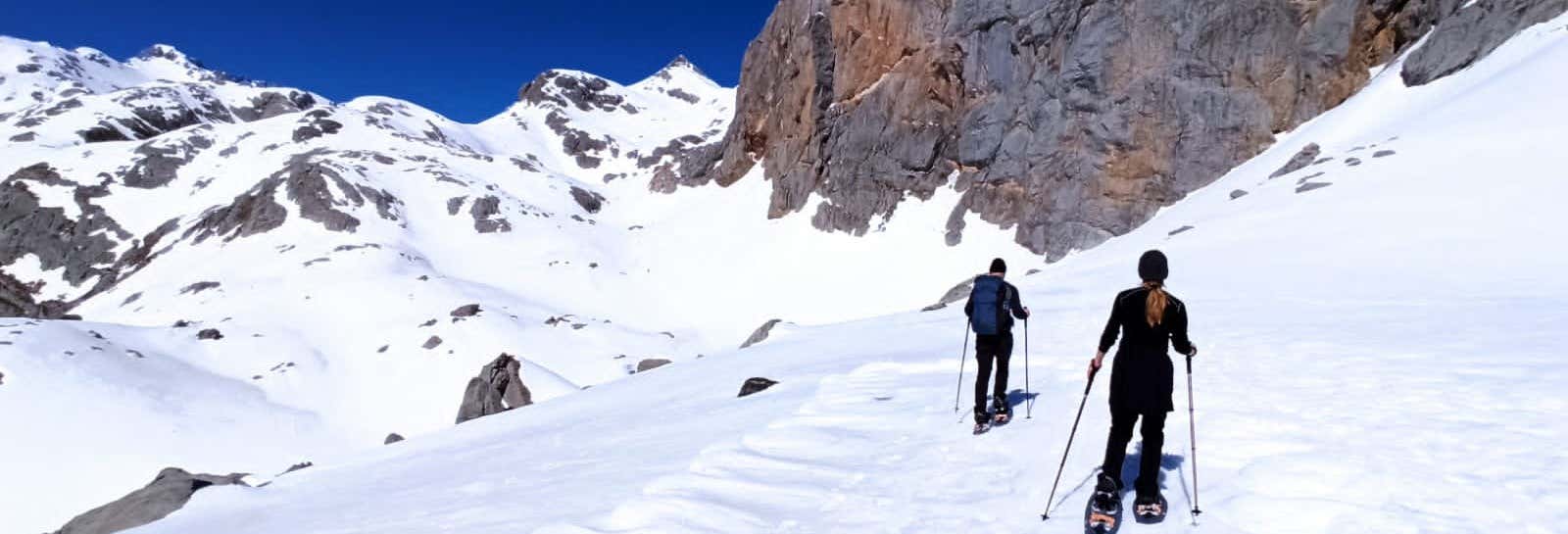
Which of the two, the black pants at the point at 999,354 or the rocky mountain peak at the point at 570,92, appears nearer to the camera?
the black pants at the point at 999,354

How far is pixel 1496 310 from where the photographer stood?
40.9ft

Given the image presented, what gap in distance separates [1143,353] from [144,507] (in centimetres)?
1520

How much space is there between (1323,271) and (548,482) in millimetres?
18139

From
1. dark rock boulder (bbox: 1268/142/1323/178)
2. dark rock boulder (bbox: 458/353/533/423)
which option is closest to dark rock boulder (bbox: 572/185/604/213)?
dark rock boulder (bbox: 458/353/533/423)

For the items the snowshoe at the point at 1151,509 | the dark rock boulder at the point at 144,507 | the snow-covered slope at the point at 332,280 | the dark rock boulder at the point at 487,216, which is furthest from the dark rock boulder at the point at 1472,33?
the dark rock boulder at the point at 487,216

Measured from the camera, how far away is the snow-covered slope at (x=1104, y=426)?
20.8ft

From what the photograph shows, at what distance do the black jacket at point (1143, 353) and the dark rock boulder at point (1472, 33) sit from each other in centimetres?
4273

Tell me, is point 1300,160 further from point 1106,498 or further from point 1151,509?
point 1106,498

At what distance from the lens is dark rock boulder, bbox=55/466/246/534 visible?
500 inches

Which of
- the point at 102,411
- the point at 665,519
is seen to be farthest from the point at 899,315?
the point at 102,411

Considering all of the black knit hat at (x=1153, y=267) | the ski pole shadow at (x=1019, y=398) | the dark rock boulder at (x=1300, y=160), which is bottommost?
the ski pole shadow at (x=1019, y=398)

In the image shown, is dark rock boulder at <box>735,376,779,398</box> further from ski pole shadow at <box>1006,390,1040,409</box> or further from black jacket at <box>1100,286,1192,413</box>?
black jacket at <box>1100,286,1192,413</box>

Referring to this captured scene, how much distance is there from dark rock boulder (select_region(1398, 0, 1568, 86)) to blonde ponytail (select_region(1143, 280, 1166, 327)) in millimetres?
42706

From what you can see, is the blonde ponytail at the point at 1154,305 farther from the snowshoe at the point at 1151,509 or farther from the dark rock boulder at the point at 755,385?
the dark rock boulder at the point at 755,385
